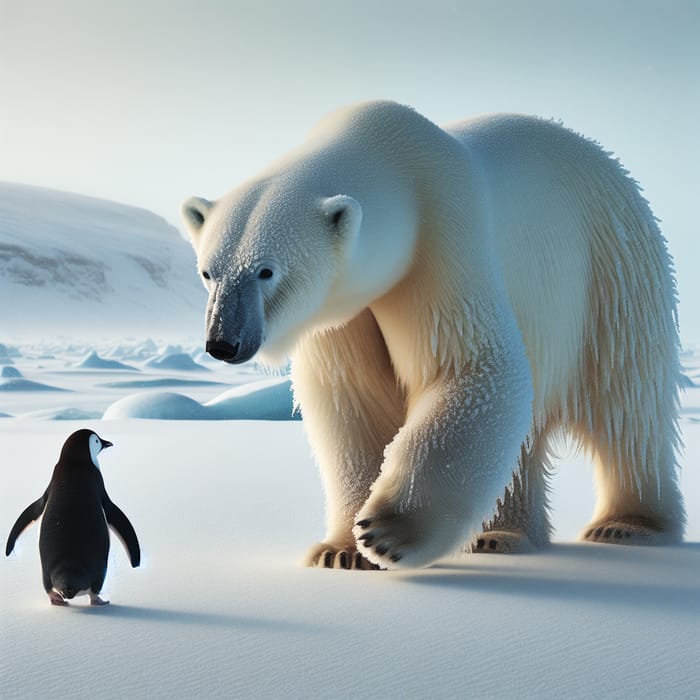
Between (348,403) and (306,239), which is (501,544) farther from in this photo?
(306,239)

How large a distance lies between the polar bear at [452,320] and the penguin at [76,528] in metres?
0.26

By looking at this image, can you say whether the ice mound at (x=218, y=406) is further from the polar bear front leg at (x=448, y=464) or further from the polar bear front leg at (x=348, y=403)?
the polar bear front leg at (x=448, y=464)

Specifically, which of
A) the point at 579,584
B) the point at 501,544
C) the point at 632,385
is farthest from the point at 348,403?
the point at 632,385

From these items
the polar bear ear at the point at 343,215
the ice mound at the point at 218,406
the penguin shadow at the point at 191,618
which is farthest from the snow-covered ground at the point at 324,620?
the ice mound at the point at 218,406

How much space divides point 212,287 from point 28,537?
2.79 feet

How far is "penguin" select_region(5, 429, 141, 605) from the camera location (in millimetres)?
1554

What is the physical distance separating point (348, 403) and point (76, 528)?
2.15ft

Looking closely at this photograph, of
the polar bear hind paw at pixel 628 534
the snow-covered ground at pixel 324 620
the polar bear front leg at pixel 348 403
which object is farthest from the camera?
the polar bear hind paw at pixel 628 534

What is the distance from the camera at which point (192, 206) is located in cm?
183

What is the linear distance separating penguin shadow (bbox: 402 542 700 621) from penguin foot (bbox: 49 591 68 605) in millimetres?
552

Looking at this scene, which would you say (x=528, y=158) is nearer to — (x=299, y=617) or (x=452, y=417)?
(x=452, y=417)

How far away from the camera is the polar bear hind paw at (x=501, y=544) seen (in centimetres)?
217

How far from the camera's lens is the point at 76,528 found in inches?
61.6

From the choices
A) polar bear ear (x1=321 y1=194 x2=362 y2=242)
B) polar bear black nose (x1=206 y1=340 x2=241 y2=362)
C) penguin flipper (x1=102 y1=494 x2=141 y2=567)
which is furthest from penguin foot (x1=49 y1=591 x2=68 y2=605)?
polar bear ear (x1=321 y1=194 x2=362 y2=242)
